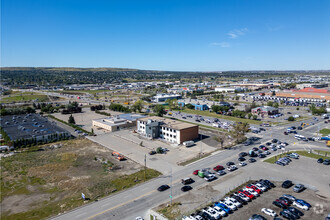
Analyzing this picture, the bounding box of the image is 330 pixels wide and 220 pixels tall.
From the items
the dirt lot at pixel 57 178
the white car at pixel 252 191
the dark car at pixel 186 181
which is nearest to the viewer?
the dirt lot at pixel 57 178

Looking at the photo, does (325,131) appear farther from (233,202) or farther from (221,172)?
(233,202)

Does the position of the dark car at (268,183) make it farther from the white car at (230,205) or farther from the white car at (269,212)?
the white car at (230,205)

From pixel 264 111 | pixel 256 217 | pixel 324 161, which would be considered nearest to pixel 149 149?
pixel 256 217

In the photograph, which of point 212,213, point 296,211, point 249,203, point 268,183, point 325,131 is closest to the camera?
point 212,213

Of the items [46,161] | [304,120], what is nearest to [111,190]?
[46,161]

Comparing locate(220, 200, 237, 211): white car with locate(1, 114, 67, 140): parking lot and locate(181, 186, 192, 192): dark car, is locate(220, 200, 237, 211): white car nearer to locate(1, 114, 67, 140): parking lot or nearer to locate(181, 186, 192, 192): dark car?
locate(181, 186, 192, 192): dark car

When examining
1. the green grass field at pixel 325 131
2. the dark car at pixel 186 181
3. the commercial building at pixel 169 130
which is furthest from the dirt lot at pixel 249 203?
the green grass field at pixel 325 131

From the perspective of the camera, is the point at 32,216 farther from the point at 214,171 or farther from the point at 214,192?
the point at 214,171
